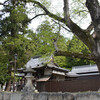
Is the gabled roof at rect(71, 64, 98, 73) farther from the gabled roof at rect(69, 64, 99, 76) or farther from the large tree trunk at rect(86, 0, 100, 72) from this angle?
the large tree trunk at rect(86, 0, 100, 72)

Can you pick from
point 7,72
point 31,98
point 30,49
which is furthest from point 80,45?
point 7,72

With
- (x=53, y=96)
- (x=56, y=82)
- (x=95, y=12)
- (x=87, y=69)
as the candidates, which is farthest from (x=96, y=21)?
(x=87, y=69)

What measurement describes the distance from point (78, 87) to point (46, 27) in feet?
22.3

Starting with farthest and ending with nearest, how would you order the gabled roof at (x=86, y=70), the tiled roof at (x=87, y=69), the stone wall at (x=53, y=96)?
1. the tiled roof at (x=87, y=69)
2. the gabled roof at (x=86, y=70)
3. the stone wall at (x=53, y=96)

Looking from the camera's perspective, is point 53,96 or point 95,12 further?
point 95,12

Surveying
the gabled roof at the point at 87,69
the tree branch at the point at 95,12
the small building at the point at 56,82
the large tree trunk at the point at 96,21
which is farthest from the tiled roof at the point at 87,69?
the tree branch at the point at 95,12

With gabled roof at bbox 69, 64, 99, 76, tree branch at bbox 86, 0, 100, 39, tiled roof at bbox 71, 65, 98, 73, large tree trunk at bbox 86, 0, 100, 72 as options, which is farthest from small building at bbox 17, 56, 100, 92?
tiled roof at bbox 71, 65, 98, 73

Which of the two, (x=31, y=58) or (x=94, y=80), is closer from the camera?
(x=94, y=80)

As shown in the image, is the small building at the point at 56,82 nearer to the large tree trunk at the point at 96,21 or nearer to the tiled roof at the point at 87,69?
the large tree trunk at the point at 96,21

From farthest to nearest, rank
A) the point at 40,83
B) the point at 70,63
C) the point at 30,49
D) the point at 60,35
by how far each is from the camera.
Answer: the point at 70,63, the point at 30,49, the point at 40,83, the point at 60,35

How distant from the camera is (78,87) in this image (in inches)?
503

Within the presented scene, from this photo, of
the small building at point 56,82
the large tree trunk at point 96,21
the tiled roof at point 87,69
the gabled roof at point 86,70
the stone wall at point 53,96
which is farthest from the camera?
the tiled roof at point 87,69

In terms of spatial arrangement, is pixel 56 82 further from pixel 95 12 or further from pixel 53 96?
pixel 53 96

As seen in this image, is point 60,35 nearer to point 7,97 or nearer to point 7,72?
point 7,97
